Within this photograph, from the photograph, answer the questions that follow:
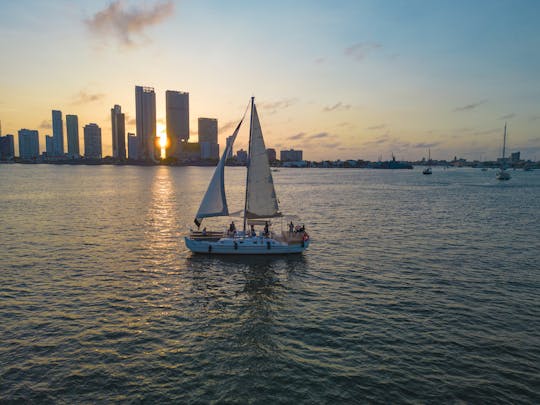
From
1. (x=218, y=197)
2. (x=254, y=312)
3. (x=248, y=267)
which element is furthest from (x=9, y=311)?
(x=218, y=197)

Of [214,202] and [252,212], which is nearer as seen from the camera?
[214,202]

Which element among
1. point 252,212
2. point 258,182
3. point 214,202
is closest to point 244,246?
point 252,212

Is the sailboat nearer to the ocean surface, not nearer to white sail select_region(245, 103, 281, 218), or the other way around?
white sail select_region(245, 103, 281, 218)

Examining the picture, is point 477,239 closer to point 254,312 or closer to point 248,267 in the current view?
point 248,267

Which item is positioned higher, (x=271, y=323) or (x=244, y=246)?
(x=244, y=246)

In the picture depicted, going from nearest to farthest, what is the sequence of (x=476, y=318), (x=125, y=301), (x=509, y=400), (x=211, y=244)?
(x=509, y=400) < (x=476, y=318) < (x=125, y=301) < (x=211, y=244)

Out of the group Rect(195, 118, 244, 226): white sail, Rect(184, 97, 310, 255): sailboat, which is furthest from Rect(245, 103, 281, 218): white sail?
Rect(195, 118, 244, 226): white sail

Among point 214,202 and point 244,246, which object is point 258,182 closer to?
point 214,202
